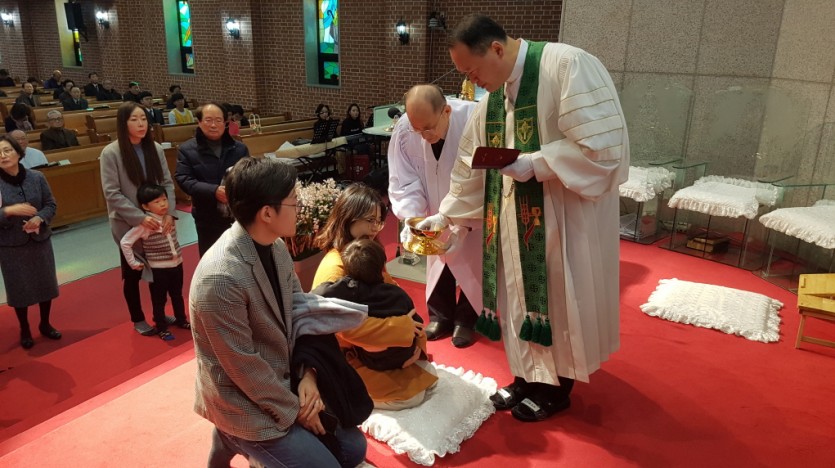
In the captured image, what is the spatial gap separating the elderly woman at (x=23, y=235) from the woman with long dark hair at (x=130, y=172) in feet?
1.88

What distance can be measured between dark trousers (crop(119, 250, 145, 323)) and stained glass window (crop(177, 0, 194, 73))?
12.2m

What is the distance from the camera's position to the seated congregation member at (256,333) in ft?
5.95

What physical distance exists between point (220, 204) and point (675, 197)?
153 inches

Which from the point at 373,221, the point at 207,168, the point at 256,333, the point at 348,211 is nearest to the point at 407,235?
the point at 373,221

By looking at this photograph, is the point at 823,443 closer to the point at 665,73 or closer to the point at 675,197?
the point at 675,197

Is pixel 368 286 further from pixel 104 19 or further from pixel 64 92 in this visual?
pixel 104 19

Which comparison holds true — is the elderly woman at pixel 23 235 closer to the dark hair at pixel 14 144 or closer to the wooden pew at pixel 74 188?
the dark hair at pixel 14 144

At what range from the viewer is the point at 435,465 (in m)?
2.60

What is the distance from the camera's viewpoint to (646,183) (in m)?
5.69

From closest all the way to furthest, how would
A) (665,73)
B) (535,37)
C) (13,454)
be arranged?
(13,454) < (665,73) < (535,37)

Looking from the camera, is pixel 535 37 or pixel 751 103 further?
pixel 535 37

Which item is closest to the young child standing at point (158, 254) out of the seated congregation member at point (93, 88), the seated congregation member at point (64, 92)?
the seated congregation member at point (64, 92)

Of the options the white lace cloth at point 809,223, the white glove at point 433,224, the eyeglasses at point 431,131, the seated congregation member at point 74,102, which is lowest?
the white lace cloth at point 809,223

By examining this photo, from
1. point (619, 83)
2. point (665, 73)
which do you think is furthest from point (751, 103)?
point (619, 83)
